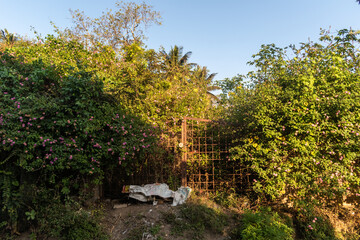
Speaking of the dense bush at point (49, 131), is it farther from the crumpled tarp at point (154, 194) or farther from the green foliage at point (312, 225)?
the green foliage at point (312, 225)

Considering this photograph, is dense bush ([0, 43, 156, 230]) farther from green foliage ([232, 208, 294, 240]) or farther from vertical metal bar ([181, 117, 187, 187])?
green foliage ([232, 208, 294, 240])

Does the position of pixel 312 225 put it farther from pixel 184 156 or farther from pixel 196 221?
pixel 184 156

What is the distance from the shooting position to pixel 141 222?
4.22 meters

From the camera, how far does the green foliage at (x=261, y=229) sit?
3630 millimetres

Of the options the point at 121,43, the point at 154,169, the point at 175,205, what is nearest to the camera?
the point at 175,205

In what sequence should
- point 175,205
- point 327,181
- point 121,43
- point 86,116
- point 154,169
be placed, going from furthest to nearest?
point 121,43, point 154,169, point 175,205, point 327,181, point 86,116

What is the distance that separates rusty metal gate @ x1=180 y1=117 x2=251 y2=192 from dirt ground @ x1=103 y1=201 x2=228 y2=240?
1295 mm

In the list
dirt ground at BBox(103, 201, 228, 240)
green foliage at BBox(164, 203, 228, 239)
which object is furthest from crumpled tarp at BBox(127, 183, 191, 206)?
green foliage at BBox(164, 203, 228, 239)

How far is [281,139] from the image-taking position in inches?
190

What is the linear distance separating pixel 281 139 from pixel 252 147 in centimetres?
58

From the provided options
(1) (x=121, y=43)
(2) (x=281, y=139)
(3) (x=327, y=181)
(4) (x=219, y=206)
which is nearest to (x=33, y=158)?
(4) (x=219, y=206)

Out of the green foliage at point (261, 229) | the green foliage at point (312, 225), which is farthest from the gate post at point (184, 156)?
the green foliage at point (312, 225)

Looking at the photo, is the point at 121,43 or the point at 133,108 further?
the point at 121,43

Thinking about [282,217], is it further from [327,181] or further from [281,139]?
[281,139]
